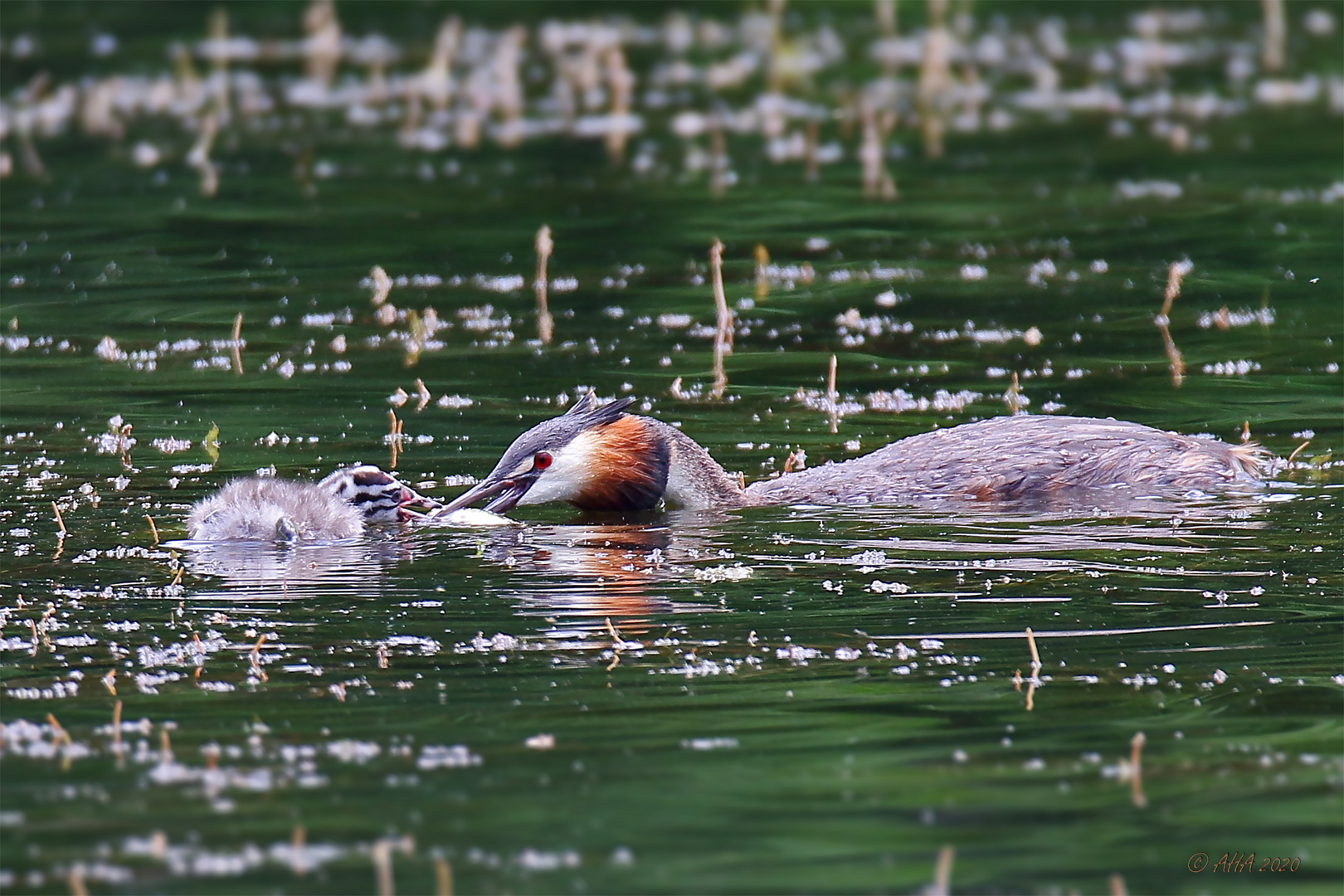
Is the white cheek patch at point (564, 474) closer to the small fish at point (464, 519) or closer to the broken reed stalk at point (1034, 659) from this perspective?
the small fish at point (464, 519)

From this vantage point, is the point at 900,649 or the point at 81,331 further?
Answer: the point at 81,331

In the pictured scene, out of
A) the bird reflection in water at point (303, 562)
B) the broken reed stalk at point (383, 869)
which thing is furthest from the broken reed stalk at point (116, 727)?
the bird reflection in water at point (303, 562)

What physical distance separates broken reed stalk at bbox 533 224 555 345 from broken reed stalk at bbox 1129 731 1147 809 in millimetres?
7709

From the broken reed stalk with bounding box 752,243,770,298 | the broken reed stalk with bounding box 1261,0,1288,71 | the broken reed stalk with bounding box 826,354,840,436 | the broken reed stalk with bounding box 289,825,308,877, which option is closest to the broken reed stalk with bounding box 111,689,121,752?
the broken reed stalk with bounding box 289,825,308,877

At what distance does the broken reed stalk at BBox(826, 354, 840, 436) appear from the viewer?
37.6 feet

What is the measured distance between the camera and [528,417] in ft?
37.4

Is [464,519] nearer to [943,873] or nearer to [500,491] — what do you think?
[500,491]

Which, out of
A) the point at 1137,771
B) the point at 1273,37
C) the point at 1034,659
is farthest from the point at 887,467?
the point at 1273,37

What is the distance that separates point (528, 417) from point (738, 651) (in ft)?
14.9

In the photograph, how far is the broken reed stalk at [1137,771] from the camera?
18.4 ft

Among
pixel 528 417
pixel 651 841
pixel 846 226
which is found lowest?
pixel 651 841

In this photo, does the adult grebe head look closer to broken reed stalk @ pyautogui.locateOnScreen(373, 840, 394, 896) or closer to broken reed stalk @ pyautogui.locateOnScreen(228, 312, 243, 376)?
broken reed stalk @ pyautogui.locateOnScreen(228, 312, 243, 376)

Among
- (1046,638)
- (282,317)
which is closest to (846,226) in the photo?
(282,317)

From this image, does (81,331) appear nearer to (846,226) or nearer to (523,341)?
(523,341)
